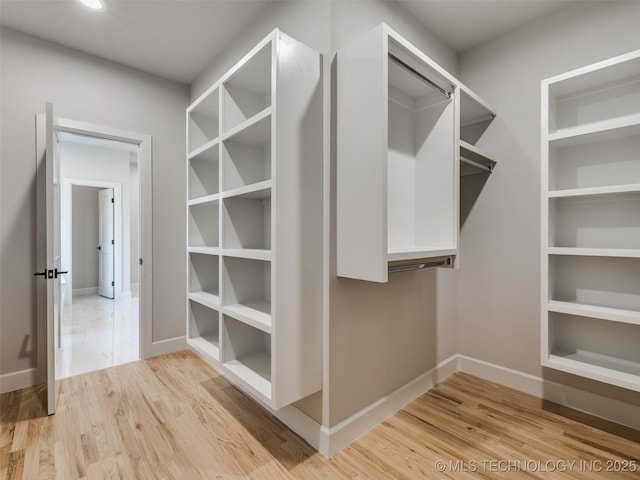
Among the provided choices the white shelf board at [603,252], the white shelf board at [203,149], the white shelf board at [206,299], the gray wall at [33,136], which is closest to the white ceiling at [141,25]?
the gray wall at [33,136]

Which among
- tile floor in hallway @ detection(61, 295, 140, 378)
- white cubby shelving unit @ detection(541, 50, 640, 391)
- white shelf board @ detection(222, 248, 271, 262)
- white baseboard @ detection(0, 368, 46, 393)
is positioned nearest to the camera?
white shelf board @ detection(222, 248, 271, 262)

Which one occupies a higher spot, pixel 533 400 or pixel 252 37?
pixel 252 37

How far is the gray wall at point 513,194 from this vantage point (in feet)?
6.80

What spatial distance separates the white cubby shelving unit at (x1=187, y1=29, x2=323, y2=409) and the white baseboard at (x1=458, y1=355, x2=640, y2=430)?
1.59 m

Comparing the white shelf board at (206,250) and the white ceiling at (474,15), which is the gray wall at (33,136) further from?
the white ceiling at (474,15)

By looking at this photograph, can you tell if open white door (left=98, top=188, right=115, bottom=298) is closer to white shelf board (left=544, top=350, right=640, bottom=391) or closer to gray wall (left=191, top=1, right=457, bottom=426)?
gray wall (left=191, top=1, right=457, bottom=426)

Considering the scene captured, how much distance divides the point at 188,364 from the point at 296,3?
288cm

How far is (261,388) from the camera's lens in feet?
5.23

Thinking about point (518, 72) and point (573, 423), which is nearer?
point (573, 423)

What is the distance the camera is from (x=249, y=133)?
1818 millimetres

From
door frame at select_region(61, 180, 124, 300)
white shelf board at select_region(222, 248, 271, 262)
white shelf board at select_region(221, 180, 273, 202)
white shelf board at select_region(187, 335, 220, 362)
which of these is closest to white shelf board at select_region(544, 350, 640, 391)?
white shelf board at select_region(222, 248, 271, 262)

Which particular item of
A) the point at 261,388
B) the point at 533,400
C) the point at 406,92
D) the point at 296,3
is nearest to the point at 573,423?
the point at 533,400

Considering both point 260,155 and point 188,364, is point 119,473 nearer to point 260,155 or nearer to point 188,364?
point 188,364

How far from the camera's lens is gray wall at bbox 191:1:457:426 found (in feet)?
5.41
